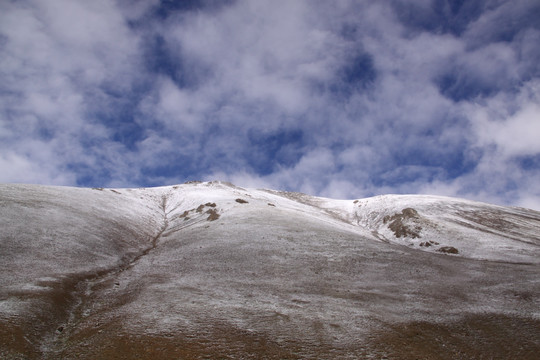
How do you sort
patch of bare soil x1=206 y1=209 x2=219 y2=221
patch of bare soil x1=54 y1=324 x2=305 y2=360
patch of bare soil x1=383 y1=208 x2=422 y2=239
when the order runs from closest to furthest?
patch of bare soil x1=54 y1=324 x2=305 y2=360, patch of bare soil x1=206 y1=209 x2=219 y2=221, patch of bare soil x1=383 y1=208 x2=422 y2=239

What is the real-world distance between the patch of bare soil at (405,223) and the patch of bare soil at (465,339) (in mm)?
38300

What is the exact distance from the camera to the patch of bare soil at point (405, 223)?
2391 inches

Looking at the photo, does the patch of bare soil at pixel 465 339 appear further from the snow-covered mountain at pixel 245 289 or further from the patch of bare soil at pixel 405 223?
the patch of bare soil at pixel 405 223

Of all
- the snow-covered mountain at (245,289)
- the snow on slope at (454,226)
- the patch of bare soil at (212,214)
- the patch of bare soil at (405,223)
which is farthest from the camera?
the patch of bare soil at (405,223)

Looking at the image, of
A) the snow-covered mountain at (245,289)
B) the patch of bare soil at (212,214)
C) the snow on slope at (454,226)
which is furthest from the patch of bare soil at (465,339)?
the patch of bare soil at (212,214)

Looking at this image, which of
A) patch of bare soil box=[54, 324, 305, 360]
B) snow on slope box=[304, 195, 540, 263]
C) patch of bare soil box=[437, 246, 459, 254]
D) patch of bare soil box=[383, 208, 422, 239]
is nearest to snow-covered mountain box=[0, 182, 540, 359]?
patch of bare soil box=[54, 324, 305, 360]

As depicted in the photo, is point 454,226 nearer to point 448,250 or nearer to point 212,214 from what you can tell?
point 448,250

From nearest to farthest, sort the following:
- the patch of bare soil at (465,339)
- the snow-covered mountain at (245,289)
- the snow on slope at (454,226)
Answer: the snow-covered mountain at (245,289)
the patch of bare soil at (465,339)
the snow on slope at (454,226)

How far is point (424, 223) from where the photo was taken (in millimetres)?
63156

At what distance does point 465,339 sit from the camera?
1988cm

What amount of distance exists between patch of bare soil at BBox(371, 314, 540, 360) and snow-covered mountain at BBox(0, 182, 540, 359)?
0.35 feet

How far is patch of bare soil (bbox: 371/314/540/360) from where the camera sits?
58.5 ft

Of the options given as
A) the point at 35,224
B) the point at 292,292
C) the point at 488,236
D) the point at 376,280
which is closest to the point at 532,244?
the point at 488,236

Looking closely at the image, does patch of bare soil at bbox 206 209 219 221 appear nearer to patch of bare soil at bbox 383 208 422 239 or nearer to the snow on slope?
the snow on slope
